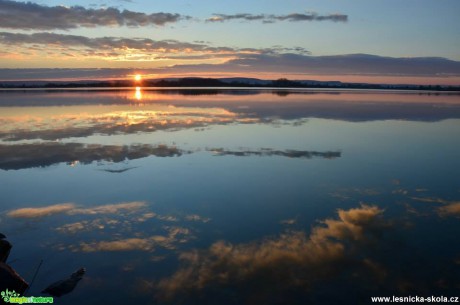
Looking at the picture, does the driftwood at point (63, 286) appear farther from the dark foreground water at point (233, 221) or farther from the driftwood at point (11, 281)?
the driftwood at point (11, 281)

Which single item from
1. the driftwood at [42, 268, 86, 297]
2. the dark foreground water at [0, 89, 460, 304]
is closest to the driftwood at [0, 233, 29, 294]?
the dark foreground water at [0, 89, 460, 304]

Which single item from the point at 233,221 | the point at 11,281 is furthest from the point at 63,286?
the point at 233,221

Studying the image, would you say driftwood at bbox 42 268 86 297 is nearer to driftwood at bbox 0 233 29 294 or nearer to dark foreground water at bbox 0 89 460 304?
dark foreground water at bbox 0 89 460 304

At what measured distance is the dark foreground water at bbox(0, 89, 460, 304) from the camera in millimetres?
5133

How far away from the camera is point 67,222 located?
720cm

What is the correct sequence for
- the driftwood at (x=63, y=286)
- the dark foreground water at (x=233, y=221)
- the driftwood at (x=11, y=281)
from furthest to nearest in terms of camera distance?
the dark foreground water at (x=233, y=221), the driftwood at (x=63, y=286), the driftwood at (x=11, y=281)

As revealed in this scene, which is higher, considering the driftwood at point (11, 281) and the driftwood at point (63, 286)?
the driftwood at point (11, 281)

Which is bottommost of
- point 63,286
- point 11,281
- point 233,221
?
point 63,286

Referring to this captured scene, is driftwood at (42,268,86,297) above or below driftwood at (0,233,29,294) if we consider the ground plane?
below

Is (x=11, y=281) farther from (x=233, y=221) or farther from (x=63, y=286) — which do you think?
(x=233, y=221)

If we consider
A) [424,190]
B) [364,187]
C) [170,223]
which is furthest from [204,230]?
[424,190]

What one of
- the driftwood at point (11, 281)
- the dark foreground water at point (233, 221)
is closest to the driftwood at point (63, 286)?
the dark foreground water at point (233, 221)

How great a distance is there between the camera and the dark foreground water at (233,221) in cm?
513

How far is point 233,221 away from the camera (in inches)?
283
